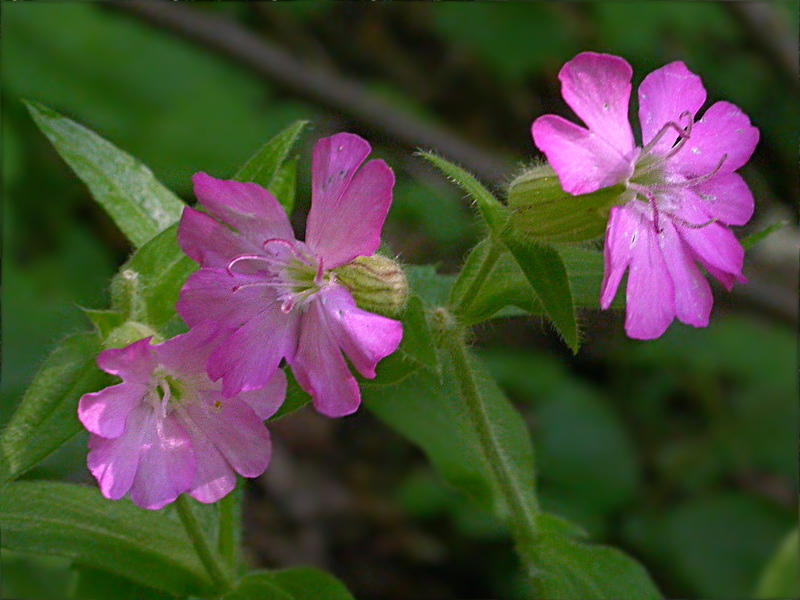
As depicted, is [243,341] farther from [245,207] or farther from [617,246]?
[617,246]

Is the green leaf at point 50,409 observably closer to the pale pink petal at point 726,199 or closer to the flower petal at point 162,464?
the flower petal at point 162,464

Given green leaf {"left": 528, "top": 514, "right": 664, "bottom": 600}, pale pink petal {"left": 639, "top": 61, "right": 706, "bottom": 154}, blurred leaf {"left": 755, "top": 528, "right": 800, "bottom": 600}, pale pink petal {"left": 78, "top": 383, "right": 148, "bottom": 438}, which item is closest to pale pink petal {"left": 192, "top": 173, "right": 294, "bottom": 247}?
pale pink petal {"left": 78, "top": 383, "right": 148, "bottom": 438}

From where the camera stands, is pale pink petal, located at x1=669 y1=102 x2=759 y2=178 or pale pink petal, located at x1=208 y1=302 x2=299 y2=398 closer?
pale pink petal, located at x1=208 y1=302 x2=299 y2=398

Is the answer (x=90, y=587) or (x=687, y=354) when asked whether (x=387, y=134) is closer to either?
(x=687, y=354)

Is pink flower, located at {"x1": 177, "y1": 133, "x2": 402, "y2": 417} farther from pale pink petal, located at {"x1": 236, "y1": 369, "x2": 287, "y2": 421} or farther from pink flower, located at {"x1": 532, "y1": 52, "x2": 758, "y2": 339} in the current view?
pink flower, located at {"x1": 532, "y1": 52, "x2": 758, "y2": 339}

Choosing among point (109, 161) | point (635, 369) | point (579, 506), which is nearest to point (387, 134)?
point (635, 369)

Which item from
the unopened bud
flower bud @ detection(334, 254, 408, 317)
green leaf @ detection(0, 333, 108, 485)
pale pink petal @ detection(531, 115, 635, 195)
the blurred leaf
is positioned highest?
pale pink petal @ detection(531, 115, 635, 195)
